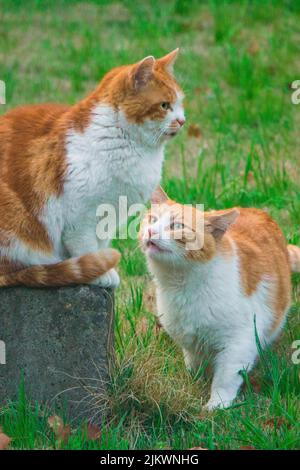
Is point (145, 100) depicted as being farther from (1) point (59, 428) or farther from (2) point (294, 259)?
(2) point (294, 259)

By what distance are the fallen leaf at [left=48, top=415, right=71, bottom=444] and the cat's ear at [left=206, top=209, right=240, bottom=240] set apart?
87 cm

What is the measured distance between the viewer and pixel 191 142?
5742 mm

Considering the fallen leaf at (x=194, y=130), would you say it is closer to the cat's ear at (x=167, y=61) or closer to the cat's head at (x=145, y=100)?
the cat's ear at (x=167, y=61)

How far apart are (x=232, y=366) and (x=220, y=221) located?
0.53m

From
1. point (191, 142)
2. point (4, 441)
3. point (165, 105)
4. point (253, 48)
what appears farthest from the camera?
point (253, 48)

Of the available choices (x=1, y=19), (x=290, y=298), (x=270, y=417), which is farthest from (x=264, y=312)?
(x=1, y=19)

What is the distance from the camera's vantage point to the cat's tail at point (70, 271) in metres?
3.10

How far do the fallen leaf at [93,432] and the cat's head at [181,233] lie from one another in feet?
2.06

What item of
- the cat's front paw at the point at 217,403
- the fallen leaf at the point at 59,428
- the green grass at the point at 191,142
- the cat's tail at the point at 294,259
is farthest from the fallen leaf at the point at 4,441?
the cat's tail at the point at 294,259

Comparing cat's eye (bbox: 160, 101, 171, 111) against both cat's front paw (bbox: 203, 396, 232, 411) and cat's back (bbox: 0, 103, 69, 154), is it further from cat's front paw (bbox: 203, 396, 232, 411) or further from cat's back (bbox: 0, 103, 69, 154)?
cat's front paw (bbox: 203, 396, 232, 411)

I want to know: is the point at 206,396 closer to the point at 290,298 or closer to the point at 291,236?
the point at 290,298

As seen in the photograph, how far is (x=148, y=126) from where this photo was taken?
10.5ft

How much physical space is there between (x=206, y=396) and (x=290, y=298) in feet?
2.01

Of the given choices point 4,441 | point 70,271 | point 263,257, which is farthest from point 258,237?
point 4,441
